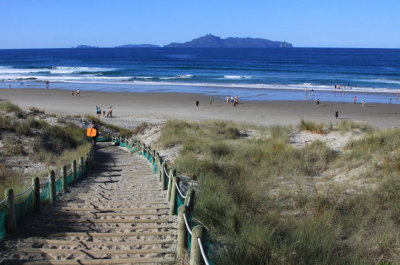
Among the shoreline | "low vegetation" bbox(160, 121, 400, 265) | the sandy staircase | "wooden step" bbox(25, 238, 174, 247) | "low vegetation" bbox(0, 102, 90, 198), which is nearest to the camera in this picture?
the sandy staircase

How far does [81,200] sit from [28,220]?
1.56 m

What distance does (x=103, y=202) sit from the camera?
292 inches

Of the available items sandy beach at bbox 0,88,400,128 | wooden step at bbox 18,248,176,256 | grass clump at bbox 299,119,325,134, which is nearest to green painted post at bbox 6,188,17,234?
wooden step at bbox 18,248,176,256

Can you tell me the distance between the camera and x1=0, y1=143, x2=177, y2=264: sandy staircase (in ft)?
15.2

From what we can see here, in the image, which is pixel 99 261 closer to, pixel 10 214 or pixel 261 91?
pixel 10 214

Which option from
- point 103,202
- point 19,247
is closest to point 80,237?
point 19,247

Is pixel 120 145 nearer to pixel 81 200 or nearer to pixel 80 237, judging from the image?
pixel 81 200

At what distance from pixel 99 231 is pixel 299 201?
4.44 metres

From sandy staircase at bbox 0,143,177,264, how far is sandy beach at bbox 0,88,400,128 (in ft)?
67.3

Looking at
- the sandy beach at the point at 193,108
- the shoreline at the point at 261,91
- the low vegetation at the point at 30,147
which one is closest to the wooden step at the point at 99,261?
the low vegetation at the point at 30,147

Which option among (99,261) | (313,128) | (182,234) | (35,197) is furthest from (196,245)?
(313,128)

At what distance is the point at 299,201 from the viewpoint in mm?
8195

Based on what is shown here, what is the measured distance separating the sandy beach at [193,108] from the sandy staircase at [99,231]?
20.5 m

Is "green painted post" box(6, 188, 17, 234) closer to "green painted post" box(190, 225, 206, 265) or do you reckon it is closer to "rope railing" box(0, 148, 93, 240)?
"rope railing" box(0, 148, 93, 240)
